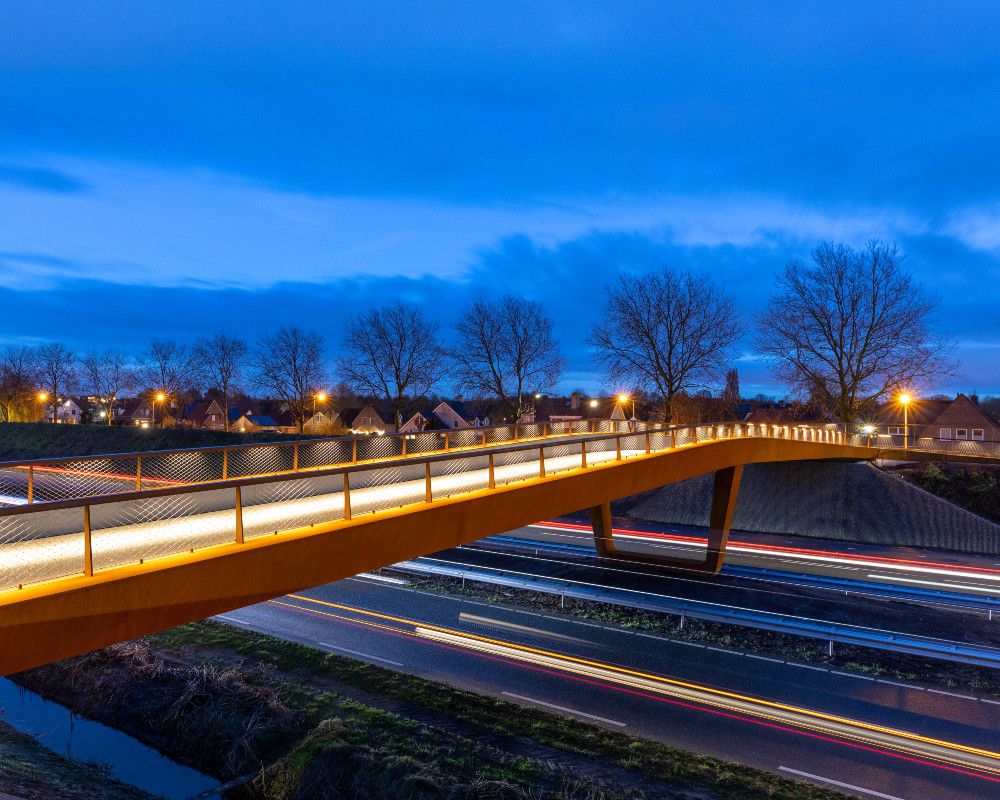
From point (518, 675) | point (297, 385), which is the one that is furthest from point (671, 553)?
point (297, 385)

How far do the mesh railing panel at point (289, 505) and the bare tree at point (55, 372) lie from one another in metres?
87.7

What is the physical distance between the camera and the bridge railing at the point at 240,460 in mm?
11516

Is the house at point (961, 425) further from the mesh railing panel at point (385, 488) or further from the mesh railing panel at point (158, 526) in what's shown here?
the mesh railing panel at point (158, 526)

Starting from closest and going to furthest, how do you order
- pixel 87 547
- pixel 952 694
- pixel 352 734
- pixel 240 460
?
pixel 87 547, pixel 352 734, pixel 952 694, pixel 240 460

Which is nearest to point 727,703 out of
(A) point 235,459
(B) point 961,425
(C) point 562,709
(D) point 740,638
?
(C) point 562,709

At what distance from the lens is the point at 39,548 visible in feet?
21.6

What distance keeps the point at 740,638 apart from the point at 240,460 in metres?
13.9

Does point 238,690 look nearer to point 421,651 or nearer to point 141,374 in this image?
point 421,651

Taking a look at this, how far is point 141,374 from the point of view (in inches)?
2872

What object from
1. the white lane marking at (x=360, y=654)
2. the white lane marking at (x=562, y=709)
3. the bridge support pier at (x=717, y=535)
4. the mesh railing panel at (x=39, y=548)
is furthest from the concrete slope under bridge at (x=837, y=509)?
the mesh railing panel at (x=39, y=548)

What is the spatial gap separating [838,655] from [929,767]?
522 cm

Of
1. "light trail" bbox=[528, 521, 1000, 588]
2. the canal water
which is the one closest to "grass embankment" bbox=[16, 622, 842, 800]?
the canal water

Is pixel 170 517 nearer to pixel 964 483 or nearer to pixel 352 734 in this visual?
pixel 352 734

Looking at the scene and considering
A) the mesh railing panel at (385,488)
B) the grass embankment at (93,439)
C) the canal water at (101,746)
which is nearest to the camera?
the mesh railing panel at (385,488)
